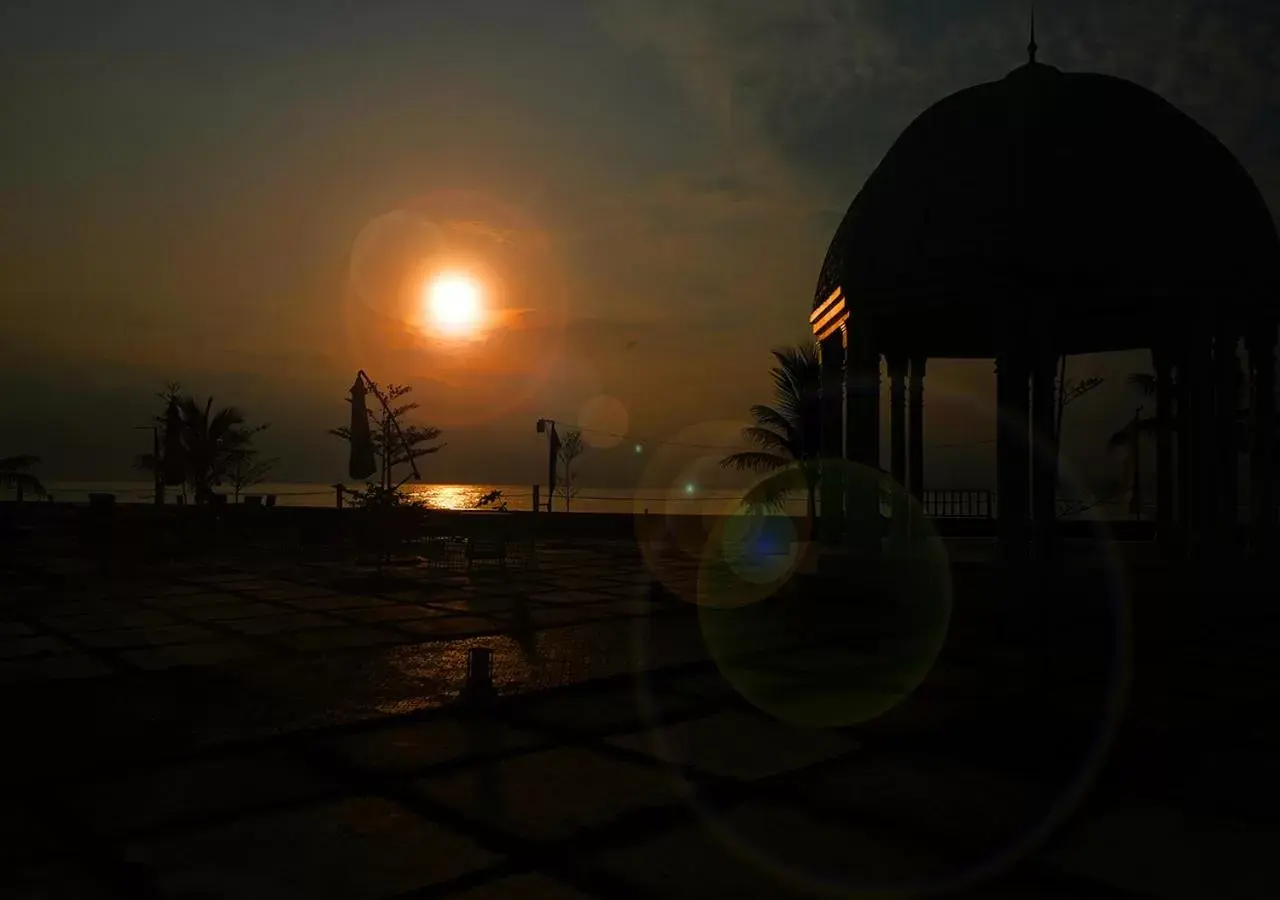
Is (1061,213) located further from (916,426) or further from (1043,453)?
(916,426)

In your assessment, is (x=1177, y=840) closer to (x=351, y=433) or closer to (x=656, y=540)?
(x=351, y=433)

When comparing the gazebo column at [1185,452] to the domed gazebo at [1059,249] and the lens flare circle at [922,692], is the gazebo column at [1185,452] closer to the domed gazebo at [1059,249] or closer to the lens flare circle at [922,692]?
the domed gazebo at [1059,249]

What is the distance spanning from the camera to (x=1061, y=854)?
5.21m

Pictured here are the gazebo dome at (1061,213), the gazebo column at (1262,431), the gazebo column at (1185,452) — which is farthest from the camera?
the gazebo column at (1185,452)

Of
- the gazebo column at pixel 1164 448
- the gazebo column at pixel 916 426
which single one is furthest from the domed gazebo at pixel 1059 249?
the gazebo column at pixel 916 426

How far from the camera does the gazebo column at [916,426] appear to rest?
63.3 ft

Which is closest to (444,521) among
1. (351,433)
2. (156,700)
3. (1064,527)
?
(351,433)

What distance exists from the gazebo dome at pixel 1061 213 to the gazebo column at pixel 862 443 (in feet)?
2.87

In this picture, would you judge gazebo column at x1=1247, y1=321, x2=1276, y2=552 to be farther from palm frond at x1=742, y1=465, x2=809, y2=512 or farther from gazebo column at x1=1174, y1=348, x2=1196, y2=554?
palm frond at x1=742, y1=465, x2=809, y2=512

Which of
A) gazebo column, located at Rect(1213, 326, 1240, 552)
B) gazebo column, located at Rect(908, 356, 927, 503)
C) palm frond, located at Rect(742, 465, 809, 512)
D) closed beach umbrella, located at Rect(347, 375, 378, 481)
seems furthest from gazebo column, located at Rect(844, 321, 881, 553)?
closed beach umbrella, located at Rect(347, 375, 378, 481)

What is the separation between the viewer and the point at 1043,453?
12.3m

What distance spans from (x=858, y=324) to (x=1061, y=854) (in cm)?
1013

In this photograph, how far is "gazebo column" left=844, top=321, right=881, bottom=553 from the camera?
14828mm

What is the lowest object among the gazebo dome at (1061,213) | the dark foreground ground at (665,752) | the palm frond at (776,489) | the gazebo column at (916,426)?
the dark foreground ground at (665,752)
